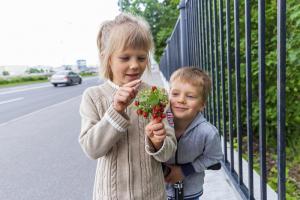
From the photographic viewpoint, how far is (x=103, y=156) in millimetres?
1390

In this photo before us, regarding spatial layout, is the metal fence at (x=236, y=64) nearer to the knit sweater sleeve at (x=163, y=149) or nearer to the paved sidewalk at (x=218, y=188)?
the paved sidewalk at (x=218, y=188)

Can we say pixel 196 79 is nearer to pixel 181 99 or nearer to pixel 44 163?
pixel 181 99

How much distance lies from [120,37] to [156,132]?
1.34 ft

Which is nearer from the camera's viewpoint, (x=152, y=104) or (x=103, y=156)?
(x=152, y=104)

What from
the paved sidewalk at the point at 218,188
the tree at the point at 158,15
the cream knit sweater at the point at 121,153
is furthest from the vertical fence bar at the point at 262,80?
the tree at the point at 158,15

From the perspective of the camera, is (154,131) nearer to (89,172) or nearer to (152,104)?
(152,104)

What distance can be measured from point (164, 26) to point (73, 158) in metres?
21.8

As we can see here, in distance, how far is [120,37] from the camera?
4.37ft

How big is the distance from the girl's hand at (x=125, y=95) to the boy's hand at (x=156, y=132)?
119 mm

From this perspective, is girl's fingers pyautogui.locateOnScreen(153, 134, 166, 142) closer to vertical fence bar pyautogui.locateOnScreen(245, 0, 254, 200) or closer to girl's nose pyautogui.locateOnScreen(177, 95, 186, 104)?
girl's nose pyautogui.locateOnScreen(177, 95, 186, 104)

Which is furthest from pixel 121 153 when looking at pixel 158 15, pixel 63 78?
pixel 158 15

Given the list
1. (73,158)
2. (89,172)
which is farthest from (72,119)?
(89,172)

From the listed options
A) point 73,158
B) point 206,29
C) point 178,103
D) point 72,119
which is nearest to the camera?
point 178,103

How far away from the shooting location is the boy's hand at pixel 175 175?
1569 mm
